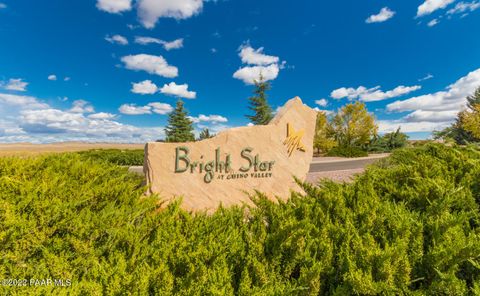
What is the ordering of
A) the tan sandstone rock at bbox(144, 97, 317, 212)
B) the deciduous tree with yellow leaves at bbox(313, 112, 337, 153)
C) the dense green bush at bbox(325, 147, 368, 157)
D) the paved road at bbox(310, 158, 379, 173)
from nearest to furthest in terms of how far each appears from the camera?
1. the tan sandstone rock at bbox(144, 97, 317, 212)
2. the paved road at bbox(310, 158, 379, 173)
3. the dense green bush at bbox(325, 147, 368, 157)
4. the deciduous tree with yellow leaves at bbox(313, 112, 337, 153)

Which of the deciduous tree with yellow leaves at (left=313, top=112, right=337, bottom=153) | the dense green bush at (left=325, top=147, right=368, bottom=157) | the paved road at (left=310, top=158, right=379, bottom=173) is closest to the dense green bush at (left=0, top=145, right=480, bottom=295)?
the paved road at (left=310, top=158, right=379, bottom=173)

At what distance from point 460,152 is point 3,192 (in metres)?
6.04

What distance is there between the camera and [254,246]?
78.7 inches

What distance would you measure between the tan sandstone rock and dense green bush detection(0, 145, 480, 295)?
12.6 ft

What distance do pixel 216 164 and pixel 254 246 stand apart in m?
5.75

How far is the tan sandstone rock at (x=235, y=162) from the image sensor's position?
23.1 ft

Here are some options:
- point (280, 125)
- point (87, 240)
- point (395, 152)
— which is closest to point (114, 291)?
point (87, 240)

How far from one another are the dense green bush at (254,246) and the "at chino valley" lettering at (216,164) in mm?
3992

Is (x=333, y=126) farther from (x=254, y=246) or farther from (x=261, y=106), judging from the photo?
(x=254, y=246)

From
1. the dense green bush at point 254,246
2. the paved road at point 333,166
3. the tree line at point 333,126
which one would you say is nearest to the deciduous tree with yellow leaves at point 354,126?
the tree line at point 333,126

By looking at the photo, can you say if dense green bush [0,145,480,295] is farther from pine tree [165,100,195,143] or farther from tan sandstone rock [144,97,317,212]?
pine tree [165,100,195,143]

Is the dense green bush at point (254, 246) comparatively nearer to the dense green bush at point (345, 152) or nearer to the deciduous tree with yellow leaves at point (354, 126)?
the dense green bush at point (345, 152)

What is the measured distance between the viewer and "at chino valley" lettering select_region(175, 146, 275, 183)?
7.23 meters

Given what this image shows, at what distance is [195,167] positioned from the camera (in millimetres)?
7402
